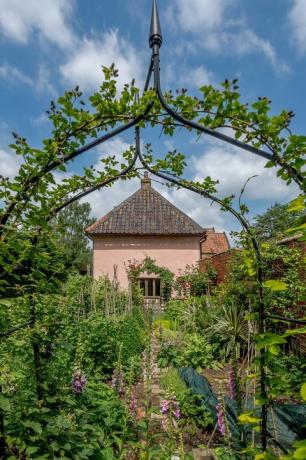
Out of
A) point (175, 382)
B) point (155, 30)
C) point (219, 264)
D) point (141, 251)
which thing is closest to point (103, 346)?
point (175, 382)

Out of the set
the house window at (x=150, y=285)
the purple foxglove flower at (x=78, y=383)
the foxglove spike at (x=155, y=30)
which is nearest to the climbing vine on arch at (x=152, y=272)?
the house window at (x=150, y=285)

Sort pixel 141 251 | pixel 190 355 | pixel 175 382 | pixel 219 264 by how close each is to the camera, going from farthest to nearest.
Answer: pixel 141 251 < pixel 219 264 < pixel 190 355 < pixel 175 382

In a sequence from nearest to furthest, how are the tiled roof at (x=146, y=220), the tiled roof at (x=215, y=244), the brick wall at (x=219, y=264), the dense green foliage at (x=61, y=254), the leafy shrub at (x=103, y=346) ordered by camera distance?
the dense green foliage at (x=61, y=254) → the leafy shrub at (x=103, y=346) → the brick wall at (x=219, y=264) → the tiled roof at (x=146, y=220) → the tiled roof at (x=215, y=244)

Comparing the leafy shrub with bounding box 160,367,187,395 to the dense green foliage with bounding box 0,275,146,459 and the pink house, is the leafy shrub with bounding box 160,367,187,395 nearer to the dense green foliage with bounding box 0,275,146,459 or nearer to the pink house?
the dense green foliage with bounding box 0,275,146,459

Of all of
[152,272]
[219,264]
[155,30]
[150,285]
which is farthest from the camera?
[150,285]

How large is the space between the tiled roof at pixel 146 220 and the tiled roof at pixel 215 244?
5.04 m

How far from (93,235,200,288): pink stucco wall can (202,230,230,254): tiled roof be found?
508 centimetres

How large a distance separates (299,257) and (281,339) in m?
4.02

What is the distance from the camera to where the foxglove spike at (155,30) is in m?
1.61

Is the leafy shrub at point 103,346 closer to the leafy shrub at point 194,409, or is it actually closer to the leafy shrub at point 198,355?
the leafy shrub at point 198,355

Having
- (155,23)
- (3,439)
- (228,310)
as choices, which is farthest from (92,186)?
(228,310)

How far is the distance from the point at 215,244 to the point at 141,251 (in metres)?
7.64

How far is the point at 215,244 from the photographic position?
1952 cm

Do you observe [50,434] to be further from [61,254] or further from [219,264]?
[219,264]
